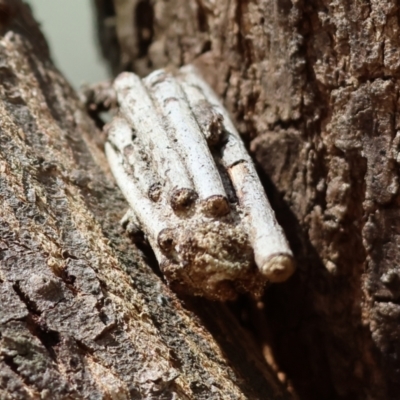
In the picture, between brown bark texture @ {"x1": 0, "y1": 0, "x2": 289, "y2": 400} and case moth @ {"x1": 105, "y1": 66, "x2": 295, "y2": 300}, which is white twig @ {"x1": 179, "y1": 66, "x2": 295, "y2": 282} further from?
brown bark texture @ {"x1": 0, "y1": 0, "x2": 289, "y2": 400}

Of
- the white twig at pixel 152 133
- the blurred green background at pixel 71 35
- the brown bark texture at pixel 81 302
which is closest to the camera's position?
the brown bark texture at pixel 81 302

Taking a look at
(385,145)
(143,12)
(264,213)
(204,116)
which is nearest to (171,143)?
(204,116)

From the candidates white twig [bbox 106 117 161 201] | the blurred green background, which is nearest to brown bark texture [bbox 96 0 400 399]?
white twig [bbox 106 117 161 201]

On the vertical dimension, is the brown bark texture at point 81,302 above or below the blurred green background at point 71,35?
below

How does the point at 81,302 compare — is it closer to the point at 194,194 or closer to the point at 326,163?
the point at 194,194

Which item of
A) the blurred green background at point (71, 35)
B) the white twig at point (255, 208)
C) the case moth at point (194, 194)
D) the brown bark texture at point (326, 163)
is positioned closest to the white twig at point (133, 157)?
the case moth at point (194, 194)

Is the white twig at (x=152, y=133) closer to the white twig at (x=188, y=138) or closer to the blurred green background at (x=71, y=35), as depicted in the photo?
the white twig at (x=188, y=138)
